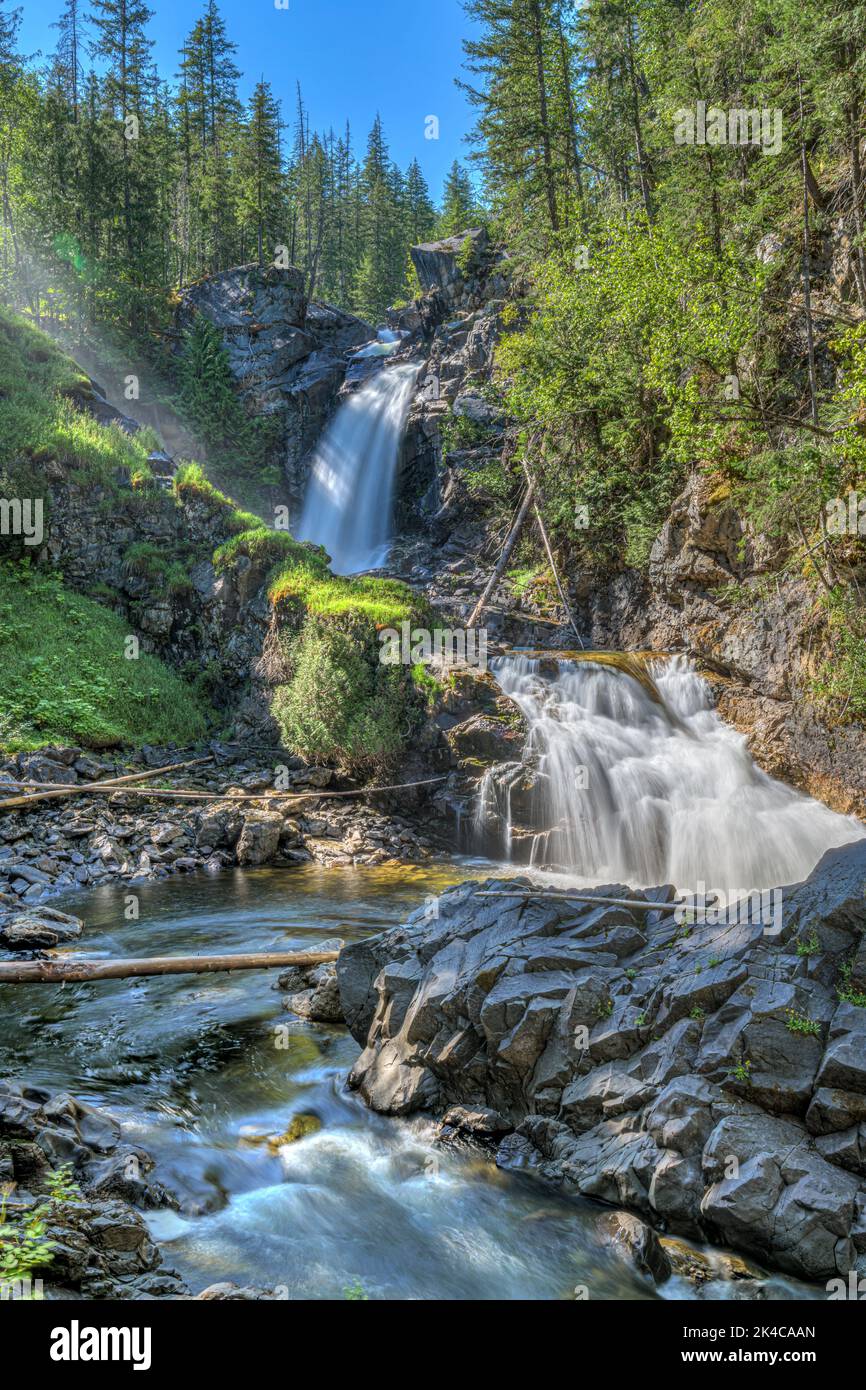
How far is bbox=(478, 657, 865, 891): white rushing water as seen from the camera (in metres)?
13.3

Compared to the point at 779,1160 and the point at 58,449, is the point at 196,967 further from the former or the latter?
the point at 58,449

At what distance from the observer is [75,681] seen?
64.1ft

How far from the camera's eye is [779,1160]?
454cm

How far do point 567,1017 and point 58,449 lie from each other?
2390 centimetres

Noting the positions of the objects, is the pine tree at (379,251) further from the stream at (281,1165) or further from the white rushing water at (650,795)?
the stream at (281,1165)

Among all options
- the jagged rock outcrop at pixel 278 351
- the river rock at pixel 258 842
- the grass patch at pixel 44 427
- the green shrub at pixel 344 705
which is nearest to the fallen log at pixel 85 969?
the river rock at pixel 258 842

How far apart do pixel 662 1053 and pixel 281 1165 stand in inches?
127

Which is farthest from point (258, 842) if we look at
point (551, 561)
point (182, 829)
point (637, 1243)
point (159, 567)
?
point (551, 561)

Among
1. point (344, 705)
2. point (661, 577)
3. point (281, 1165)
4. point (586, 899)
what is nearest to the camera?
point (281, 1165)

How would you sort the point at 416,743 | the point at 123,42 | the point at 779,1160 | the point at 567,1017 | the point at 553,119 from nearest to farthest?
1. the point at 779,1160
2. the point at 567,1017
3. the point at 416,743
4. the point at 553,119
5. the point at 123,42

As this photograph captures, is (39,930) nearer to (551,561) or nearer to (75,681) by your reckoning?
(75,681)

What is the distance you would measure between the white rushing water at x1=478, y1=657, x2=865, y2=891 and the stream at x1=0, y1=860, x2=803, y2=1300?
6.87m
